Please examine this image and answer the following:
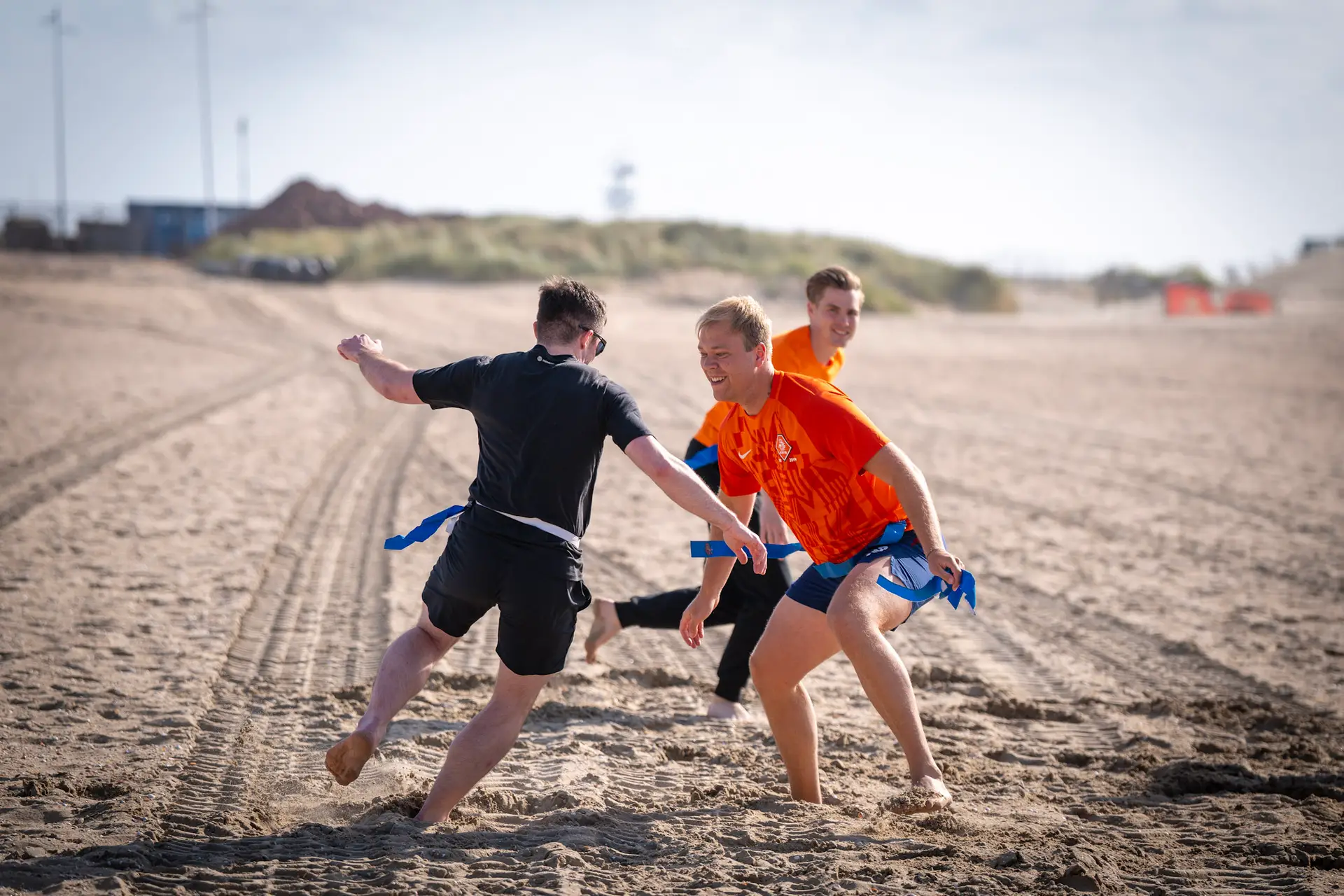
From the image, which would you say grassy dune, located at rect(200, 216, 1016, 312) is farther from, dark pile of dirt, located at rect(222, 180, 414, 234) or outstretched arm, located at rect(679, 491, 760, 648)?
outstretched arm, located at rect(679, 491, 760, 648)

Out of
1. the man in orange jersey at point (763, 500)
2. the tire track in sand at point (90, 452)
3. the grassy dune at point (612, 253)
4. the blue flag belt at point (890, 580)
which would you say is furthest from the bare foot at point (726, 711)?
the grassy dune at point (612, 253)

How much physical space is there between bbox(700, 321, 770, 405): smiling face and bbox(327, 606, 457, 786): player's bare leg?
1.29 m

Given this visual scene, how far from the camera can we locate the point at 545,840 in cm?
397

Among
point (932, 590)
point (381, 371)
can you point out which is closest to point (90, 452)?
point (381, 371)

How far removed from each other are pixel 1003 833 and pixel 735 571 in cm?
186

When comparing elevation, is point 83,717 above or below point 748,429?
below

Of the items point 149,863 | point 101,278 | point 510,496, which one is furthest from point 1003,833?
point 101,278

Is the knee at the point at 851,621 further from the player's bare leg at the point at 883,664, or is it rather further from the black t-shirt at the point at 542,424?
the black t-shirt at the point at 542,424

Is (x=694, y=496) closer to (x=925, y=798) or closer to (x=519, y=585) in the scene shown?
(x=519, y=585)

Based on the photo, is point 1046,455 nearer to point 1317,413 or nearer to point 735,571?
point 1317,413

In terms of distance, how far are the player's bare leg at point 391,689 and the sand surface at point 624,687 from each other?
0.30 metres

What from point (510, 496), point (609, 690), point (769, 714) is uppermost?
point (510, 496)

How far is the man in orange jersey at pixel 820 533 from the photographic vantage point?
13.2 feet

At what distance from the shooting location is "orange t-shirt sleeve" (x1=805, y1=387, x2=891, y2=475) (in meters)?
3.98
